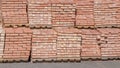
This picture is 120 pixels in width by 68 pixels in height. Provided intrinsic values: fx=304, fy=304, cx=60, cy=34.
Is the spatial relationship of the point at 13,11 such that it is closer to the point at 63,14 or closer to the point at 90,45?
the point at 63,14

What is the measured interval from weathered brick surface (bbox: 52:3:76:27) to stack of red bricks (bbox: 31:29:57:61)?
465mm

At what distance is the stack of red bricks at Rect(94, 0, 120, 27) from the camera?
29.9 ft

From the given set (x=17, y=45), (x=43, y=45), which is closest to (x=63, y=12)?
(x=43, y=45)

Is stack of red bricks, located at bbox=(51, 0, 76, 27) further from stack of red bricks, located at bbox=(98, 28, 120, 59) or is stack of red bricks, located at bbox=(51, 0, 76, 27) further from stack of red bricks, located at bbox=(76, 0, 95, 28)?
stack of red bricks, located at bbox=(98, 28, 120, 59)

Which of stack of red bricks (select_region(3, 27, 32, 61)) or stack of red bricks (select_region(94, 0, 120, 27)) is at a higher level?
stack of red bricks (select_region(94, 0, 120, 27))

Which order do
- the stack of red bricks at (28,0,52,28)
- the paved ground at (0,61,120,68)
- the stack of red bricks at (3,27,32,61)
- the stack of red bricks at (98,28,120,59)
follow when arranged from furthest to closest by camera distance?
the stack of red bricks at (98,28,120,59)
the stack of red bricks at (28,0,52,28)
the stack of red bricks at (3,27,32,61)
the paved ground at (0,61,120,68)

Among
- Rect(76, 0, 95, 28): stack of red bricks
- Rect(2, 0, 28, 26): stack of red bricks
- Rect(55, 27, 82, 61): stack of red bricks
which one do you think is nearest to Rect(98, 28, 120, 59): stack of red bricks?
Rect(76, 0, 95, 28): stack of red bricks

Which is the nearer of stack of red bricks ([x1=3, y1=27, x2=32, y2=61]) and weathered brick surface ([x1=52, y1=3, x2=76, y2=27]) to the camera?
stack of red bricks ([x1=3, y1=27, x2=32, y2=61])

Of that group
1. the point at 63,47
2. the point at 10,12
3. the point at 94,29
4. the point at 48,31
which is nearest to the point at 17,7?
the point at 10,12

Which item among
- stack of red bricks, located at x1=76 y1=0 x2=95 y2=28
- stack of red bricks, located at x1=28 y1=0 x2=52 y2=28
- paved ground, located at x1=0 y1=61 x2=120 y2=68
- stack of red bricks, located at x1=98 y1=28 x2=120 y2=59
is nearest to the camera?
paved ground, located at x1=0 y1=61 x2=120 y2=68

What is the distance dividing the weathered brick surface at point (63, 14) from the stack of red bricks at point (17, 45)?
0.88 metres

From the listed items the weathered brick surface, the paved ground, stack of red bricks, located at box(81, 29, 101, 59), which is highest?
the weathered brick surface

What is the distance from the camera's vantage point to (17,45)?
28.0 ft

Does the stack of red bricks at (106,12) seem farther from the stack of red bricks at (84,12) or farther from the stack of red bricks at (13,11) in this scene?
the stack of red bricks at (13,11)
